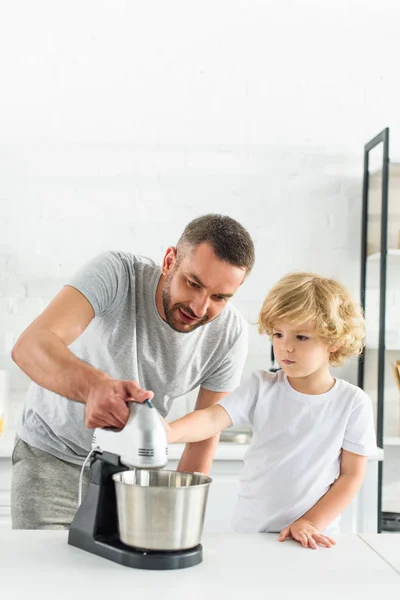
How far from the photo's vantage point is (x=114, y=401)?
4.27ft

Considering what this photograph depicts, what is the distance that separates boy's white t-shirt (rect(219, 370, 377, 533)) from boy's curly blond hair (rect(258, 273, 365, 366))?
4.8 inches

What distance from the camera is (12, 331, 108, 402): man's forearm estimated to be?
146 cm

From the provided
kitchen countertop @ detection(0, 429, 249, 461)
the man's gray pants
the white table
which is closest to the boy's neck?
the white table

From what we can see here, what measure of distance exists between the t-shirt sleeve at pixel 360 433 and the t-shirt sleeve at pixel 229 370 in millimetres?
382

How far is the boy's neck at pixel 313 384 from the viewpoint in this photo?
1.91 meters

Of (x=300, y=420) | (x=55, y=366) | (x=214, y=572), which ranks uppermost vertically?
(x=55, y=366)

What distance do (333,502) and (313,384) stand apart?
0.31 meters

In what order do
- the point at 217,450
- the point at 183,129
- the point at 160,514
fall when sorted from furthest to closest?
the point at 183,129 → the point at 217,450 → the point at 160,514

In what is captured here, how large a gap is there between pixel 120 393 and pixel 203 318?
569mm

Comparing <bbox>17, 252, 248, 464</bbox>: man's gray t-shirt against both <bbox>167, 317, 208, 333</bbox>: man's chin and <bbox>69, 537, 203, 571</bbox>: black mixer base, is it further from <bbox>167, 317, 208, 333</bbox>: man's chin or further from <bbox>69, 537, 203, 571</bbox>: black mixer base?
<bbox>69, 537, 203, 571</bbox>: black mixer base

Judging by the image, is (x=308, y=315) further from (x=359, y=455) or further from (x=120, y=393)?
(x=120, y=393)

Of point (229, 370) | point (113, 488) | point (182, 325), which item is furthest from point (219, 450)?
point (113, 488)

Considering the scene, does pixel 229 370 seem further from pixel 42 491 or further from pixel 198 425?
pixel 42 491

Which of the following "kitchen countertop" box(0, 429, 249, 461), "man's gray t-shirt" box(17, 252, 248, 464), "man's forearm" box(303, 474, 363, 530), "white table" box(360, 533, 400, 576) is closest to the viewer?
"white table" box(360, 533, 400, 576)
